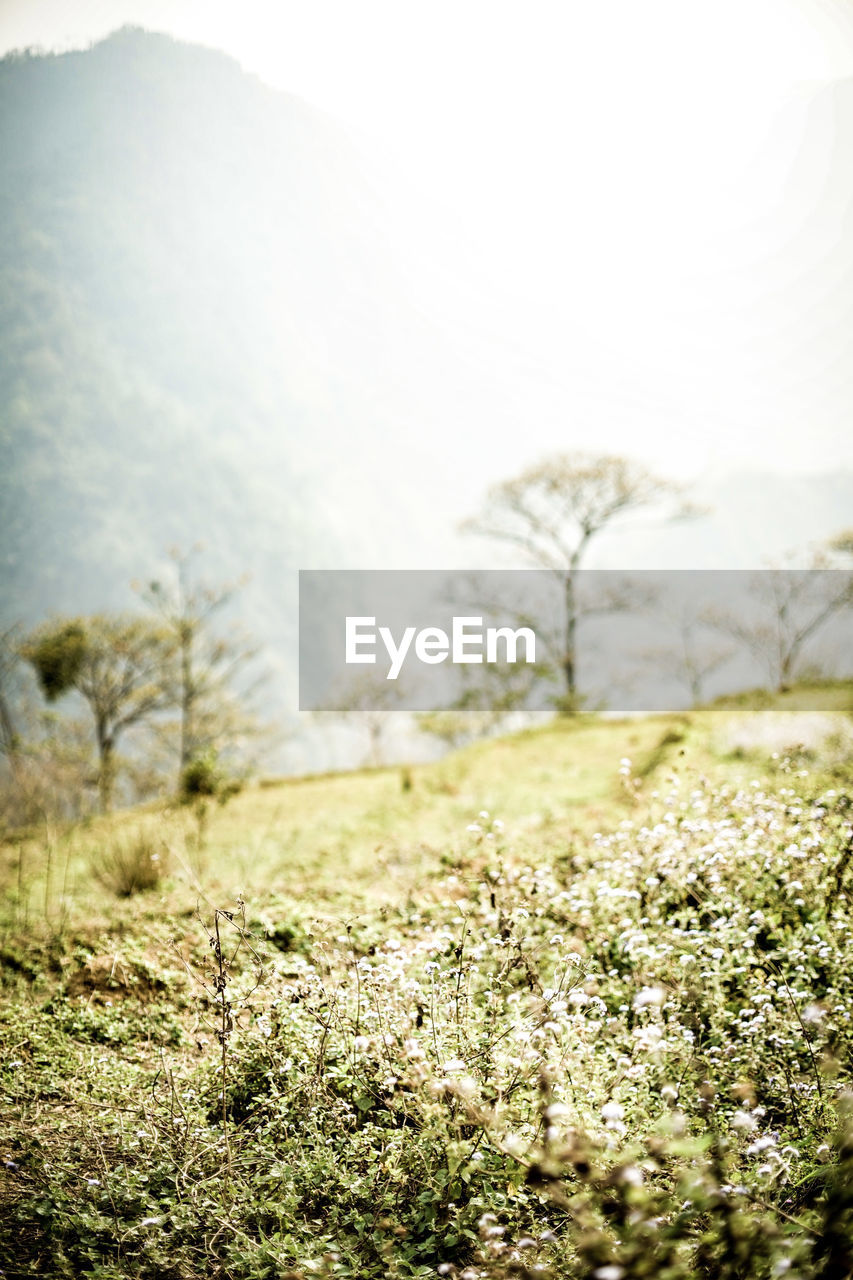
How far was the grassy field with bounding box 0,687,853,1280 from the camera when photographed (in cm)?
213

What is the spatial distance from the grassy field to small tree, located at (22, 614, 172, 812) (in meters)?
20.3

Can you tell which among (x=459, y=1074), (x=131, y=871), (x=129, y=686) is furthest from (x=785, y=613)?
(x=459, y=1074)

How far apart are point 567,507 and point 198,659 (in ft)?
57.1

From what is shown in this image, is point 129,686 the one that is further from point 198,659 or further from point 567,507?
point 567,507

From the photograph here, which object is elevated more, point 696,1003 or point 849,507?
point 849,507

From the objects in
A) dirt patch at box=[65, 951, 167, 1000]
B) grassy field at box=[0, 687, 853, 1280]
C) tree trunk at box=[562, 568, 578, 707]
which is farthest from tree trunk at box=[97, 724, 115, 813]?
dirt patch at box=[65, 951, 167, 1000]

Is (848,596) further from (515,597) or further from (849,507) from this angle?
(849,507)

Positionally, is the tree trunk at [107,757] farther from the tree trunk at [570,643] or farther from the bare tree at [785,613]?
the bare tree at [785,613]

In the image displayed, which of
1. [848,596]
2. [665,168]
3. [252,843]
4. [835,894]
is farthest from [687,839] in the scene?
[665,168]

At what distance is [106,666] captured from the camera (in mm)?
25359

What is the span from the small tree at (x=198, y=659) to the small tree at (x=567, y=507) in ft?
38.2

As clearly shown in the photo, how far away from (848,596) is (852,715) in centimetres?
2279

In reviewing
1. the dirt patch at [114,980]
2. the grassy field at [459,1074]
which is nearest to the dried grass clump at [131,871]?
the grassy field at [459,1074]

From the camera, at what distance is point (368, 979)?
10.6 ft
